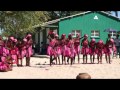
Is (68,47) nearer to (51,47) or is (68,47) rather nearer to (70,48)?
(70,48)

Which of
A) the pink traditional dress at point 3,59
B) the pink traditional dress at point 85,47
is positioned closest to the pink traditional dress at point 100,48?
the pink traditional dress at point 85,47

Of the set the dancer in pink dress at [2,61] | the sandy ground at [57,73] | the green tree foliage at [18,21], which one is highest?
the green tree foliage at [18,21]

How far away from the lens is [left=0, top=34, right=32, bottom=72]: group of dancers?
1341cm

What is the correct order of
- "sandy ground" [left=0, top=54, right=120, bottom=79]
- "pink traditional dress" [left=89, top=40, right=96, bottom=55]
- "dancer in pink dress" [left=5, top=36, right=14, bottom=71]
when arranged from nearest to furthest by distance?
1. "sandy ground" [left=0, top=54, right=120, bottom=79]
2. "dancer in pink dress" [left=5, top=36, right=14, bottom=71]
3. "pink traditional dress" [left=89, top=40, right=96, bottom=55]

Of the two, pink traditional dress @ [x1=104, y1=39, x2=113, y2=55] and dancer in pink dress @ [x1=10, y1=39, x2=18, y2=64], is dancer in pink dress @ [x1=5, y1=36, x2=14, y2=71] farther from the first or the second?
pink traditional dress @ [x1=104, y1=39, x2=113, y2=55]

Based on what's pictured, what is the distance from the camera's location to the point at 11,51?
15.1m

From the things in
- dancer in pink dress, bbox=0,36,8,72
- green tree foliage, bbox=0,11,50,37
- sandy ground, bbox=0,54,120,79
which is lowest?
sandy ground, bbox=0,54,120,79

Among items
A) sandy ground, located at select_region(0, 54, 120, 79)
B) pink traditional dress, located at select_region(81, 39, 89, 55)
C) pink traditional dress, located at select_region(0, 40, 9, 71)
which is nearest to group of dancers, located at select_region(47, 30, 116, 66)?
pink traditional dress, located at select_region(81, 39, 89, 55)

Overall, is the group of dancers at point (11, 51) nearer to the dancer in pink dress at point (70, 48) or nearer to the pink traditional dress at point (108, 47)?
the dancer in pink dress at point (70, 48)

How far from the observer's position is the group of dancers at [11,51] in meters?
13.4

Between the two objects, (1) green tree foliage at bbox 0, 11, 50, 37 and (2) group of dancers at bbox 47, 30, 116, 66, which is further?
(1) green tree foliage at bbox 0, 11, 50, 37

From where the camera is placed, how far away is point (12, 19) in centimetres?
2661
